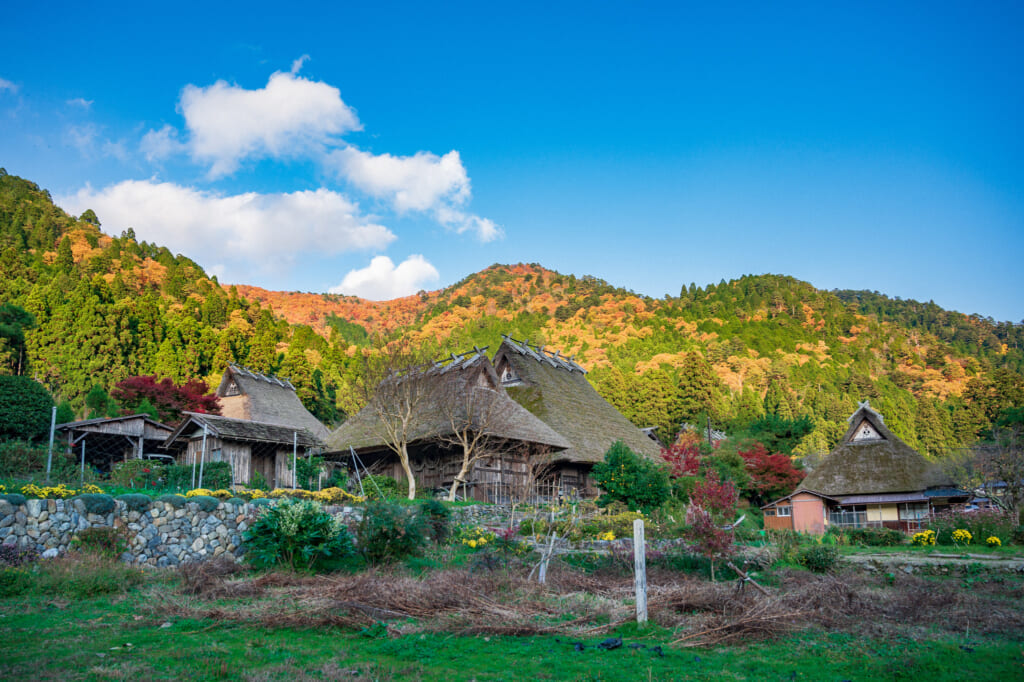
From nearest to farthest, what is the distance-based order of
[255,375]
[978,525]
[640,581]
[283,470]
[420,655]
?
1. [420,655]
2. [640,581]
3. [978,525]
4. [283,470]
5. [255,375]

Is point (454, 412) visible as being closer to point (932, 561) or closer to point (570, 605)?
point (570, 605)

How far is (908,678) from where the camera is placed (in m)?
6.91

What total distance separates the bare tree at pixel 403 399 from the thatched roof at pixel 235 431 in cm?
344

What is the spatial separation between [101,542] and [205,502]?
7.10 ft

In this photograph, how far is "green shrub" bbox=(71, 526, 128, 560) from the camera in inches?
504

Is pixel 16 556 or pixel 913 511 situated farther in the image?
pixel 913 511

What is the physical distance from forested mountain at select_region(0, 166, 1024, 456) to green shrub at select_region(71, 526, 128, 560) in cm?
2752

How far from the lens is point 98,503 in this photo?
1339 centimetres

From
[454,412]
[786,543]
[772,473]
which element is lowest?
[786,543]

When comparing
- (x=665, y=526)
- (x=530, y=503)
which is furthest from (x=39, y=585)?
(x=530, y=503)

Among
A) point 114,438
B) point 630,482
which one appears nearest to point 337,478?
point 114,438

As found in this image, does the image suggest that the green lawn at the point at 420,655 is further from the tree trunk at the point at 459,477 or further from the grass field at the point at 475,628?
the tree trunk at the point at 459,477

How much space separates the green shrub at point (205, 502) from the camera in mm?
14724

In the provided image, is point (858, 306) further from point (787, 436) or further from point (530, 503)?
point (530, 503)
